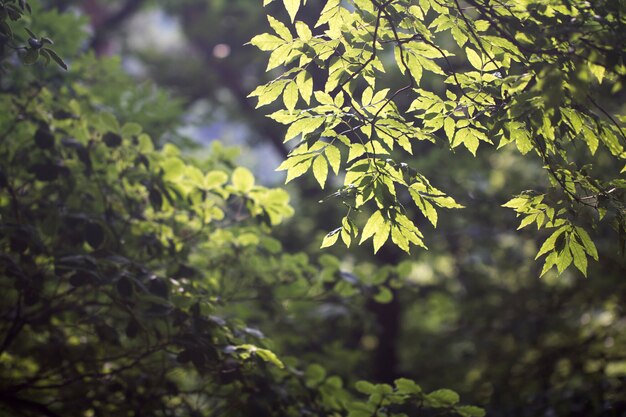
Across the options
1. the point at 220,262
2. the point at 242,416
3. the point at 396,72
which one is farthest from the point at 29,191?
the point at 396,72

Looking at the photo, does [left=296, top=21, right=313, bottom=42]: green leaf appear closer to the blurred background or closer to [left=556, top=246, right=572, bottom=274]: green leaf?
[left=556, top=246, right=572, bottom=274]: green leaf

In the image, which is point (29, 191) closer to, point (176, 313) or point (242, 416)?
point (176, 313)

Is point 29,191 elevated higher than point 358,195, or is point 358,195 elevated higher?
point 29,191

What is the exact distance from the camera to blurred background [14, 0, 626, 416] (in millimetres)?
4883

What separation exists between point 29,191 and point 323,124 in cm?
247

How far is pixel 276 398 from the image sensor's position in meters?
3.07

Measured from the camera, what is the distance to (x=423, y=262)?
28.7 feet

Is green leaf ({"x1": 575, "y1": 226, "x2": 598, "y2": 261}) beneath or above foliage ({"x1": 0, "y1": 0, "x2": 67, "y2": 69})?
beneath

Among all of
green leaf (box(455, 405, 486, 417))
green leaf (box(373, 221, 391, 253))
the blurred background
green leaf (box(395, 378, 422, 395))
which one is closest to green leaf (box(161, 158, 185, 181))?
the blurred background

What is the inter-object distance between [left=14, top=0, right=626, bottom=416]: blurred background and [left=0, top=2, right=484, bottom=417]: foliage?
679mm

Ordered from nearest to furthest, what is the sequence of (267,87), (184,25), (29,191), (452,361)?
(267,87) → (29,191) → (452,361) → (184,25)

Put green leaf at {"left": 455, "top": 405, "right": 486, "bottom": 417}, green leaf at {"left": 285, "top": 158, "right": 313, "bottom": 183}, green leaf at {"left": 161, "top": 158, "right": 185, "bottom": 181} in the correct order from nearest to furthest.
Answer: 1. green leaf at {"left": 285, "top": 158, "right": 313, "bottom": 183}
2. green leaf at {"left": 455, "top": 405, "right": 486, "bottom": 417}
3. green leaf at {"left": 161, "top": 158, "right": 185, "bottom": 181}

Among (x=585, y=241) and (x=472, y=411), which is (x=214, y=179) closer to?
(x=472, y=411)

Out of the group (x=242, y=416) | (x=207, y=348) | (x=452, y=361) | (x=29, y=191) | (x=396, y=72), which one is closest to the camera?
(x=207, y=348)
